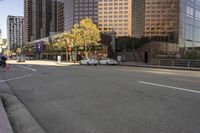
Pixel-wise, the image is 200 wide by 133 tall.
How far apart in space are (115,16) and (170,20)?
55.0 m

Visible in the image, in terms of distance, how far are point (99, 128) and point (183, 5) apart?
75.6 meters

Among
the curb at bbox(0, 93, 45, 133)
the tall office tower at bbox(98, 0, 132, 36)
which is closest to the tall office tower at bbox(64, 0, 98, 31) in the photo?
the tall office tower at bbox(98, 0, 132, 36)

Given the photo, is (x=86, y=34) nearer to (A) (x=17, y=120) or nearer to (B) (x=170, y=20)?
(B) (x=170, y=20)

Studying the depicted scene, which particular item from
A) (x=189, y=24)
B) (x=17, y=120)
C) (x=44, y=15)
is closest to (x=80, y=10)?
(x=44, y=15)

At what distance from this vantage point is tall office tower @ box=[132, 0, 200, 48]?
76.2 metres

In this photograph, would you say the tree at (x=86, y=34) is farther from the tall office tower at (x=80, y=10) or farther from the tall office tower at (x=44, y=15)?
the tall office tower at (x=44, y=15)

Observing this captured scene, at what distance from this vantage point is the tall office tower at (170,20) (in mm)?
76188

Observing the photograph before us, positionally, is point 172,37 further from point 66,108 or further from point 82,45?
point 66,108

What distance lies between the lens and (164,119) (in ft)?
22.2

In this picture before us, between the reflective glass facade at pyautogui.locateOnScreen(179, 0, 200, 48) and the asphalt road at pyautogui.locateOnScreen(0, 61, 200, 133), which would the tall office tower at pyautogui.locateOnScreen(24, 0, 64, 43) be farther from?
the asphalt road at pyautogui.locateOnScreen(0, 61, 200, 133)

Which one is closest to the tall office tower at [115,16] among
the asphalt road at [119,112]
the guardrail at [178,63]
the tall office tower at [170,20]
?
the tall office tower at [170,20]

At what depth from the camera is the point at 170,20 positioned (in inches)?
3132

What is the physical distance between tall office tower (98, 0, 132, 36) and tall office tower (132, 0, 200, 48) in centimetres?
4009

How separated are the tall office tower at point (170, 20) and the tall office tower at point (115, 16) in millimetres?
Answer: 40090
